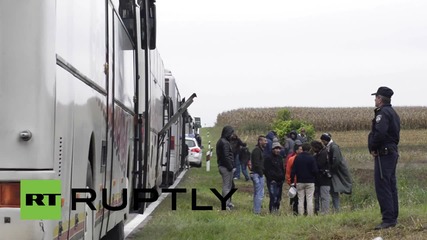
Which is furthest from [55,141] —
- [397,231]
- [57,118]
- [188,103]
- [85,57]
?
[188,103]

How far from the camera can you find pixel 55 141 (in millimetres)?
6711

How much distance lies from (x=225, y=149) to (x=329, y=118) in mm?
69822

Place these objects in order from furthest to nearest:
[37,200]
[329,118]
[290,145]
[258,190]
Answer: [329,118] < [290,145] < [258,190] < [37,200]

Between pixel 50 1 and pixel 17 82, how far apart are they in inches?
24.1

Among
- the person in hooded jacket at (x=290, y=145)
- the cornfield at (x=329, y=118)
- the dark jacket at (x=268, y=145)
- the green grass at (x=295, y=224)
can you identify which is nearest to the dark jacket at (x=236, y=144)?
the person in hooded jacket at (x=290, y=145)

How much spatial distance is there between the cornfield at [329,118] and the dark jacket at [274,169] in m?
67.6

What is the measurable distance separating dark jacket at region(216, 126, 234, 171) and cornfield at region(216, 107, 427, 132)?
221ft

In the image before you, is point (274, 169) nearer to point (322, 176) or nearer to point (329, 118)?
point (322, 176)

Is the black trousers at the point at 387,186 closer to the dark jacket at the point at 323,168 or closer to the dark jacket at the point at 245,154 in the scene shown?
the dark jacket at the point at 323,168

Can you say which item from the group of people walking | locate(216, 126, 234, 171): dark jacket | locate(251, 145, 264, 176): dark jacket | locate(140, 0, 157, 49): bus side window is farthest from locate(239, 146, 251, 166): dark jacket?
locate(140, 0, 157, 49): bus side window

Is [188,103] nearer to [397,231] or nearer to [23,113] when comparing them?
Answer: [397,231]

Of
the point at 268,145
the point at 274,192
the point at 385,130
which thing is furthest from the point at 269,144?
the point at 385,130

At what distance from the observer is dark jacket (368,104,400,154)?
44.7ft

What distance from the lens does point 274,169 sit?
21031 millimetres
